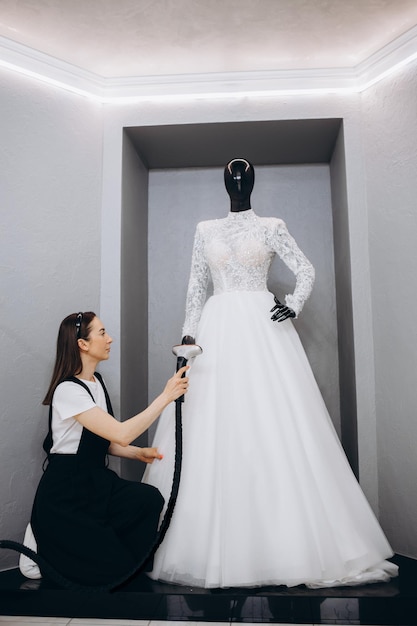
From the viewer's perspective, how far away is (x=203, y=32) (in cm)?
303

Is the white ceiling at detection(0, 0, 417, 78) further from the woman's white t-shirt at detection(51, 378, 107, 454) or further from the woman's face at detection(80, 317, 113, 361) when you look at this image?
the woman's white t-shirt at detection(51, 378, 107, 454)

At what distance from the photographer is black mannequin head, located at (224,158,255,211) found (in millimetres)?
2818

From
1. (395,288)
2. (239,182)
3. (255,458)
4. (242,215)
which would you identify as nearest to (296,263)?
(242,215)

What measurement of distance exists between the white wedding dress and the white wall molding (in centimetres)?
107

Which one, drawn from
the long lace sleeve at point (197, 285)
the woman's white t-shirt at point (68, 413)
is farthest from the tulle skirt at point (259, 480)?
the woman's white t-shirt at point (68, 413)

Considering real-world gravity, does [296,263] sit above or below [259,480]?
above

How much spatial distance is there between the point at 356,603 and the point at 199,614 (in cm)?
61

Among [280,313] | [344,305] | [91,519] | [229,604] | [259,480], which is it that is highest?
[344,305]

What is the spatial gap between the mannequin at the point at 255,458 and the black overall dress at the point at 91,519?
121mm

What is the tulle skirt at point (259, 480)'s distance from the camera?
7.23 ft

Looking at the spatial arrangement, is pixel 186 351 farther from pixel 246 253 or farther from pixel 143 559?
pixel 143 559

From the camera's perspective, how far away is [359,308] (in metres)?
3.22

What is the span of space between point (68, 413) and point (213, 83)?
2180 mm

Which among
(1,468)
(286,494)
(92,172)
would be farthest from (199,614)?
(92,172)
